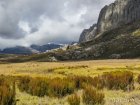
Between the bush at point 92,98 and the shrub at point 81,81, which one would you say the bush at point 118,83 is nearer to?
the shrub at point 81,81

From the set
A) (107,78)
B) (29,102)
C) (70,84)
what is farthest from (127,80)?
(29,102)

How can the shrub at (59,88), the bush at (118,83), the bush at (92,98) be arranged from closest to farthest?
the bush at (92,98) → the shrub at (59,88) → the bush at (118,83)

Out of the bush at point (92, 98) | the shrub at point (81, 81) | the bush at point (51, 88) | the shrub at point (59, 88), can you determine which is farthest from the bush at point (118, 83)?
the bush at point (92, 98)

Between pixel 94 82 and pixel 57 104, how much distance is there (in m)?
6.58

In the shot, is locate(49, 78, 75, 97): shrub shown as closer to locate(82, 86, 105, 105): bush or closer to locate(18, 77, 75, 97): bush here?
locate(18, 77, 75, 97): bush

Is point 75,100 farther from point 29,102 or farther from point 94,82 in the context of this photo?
point 94,82

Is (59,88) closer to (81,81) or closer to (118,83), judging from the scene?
(81,81)

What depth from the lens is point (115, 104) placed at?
18094 mm

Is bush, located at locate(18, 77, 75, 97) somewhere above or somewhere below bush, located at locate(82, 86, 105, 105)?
above

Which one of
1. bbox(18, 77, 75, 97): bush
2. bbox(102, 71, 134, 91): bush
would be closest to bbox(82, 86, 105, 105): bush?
bbox(18, 77, 75, 97): bush

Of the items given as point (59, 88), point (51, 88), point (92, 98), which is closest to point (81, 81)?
point (59, 88)

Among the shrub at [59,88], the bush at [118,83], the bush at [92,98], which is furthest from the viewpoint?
the bush at [118,83]

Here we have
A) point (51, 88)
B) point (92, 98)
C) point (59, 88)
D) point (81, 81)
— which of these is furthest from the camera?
point (81, 81)

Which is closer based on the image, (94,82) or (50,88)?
(50,88)
